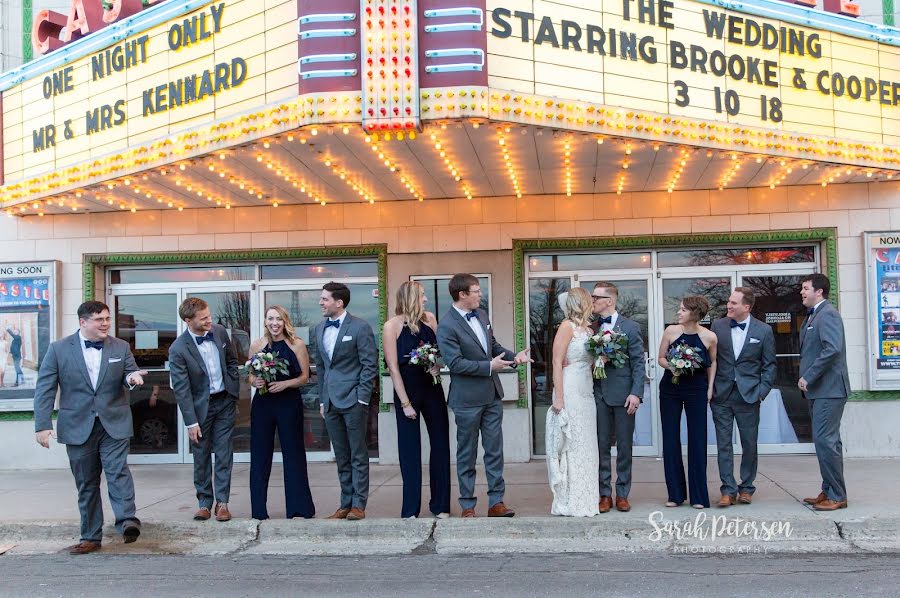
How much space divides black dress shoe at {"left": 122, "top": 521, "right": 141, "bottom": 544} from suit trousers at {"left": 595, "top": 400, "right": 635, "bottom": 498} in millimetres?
3937

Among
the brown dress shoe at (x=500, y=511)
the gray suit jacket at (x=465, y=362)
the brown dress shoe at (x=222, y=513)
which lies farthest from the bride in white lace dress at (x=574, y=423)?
the brown dress shoe at (x=222, y=513)

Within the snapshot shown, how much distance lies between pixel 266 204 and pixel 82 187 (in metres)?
2.24

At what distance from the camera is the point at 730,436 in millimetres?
7492

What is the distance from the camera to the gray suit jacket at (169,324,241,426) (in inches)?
282

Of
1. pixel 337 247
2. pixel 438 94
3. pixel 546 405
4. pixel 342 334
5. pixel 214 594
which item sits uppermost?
pixel 438 94

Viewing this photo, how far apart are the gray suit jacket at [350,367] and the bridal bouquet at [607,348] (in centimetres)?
186

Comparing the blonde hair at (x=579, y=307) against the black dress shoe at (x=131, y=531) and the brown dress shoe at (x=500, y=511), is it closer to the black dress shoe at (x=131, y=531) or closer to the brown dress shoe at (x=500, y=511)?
the brown dress shoe at (x=500, y=511)

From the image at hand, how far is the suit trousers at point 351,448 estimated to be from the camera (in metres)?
7.21

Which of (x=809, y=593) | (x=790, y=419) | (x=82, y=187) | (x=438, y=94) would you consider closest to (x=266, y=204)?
(x=82, y=187)

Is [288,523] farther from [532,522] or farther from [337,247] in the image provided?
[337,247]

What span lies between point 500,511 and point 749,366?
2527mm

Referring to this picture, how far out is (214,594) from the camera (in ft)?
18.3

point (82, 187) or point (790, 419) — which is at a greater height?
point (82, 187)

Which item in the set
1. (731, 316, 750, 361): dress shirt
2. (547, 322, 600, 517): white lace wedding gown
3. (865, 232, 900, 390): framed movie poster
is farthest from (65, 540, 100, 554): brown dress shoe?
(865, 232, 900, 390): framed movie poster
